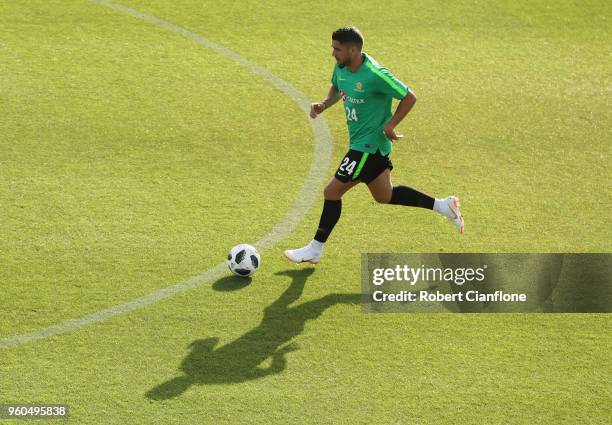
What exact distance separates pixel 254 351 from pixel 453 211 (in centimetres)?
275

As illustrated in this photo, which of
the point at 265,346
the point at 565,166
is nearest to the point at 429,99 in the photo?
the point at 565,166

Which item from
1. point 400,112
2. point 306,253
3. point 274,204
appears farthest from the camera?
point 274,204

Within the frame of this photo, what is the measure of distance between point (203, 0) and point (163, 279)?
23.1 ft

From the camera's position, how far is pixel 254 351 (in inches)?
331

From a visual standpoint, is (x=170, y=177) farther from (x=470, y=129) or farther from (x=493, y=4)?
(x=493, y=4)

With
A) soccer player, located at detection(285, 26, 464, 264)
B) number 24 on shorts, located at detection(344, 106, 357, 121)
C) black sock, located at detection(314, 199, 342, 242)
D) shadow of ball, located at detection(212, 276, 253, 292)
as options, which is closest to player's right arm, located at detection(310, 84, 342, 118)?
soccer player, located at detection(285, 26, 464, 264)

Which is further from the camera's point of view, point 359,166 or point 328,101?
point 328,101

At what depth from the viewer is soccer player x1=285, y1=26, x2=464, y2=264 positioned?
363 inches

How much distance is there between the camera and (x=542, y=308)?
9.10m

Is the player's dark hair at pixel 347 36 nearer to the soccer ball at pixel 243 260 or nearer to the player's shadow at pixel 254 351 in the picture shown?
the soccer ball at pixel 243 260

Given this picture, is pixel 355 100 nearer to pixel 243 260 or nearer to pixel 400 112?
pixel 400 112

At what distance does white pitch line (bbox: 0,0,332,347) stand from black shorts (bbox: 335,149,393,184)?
1084mm

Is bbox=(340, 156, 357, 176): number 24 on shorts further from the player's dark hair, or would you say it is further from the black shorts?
the player's dark hair

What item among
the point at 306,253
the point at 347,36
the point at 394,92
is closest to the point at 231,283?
the point at 306,253
